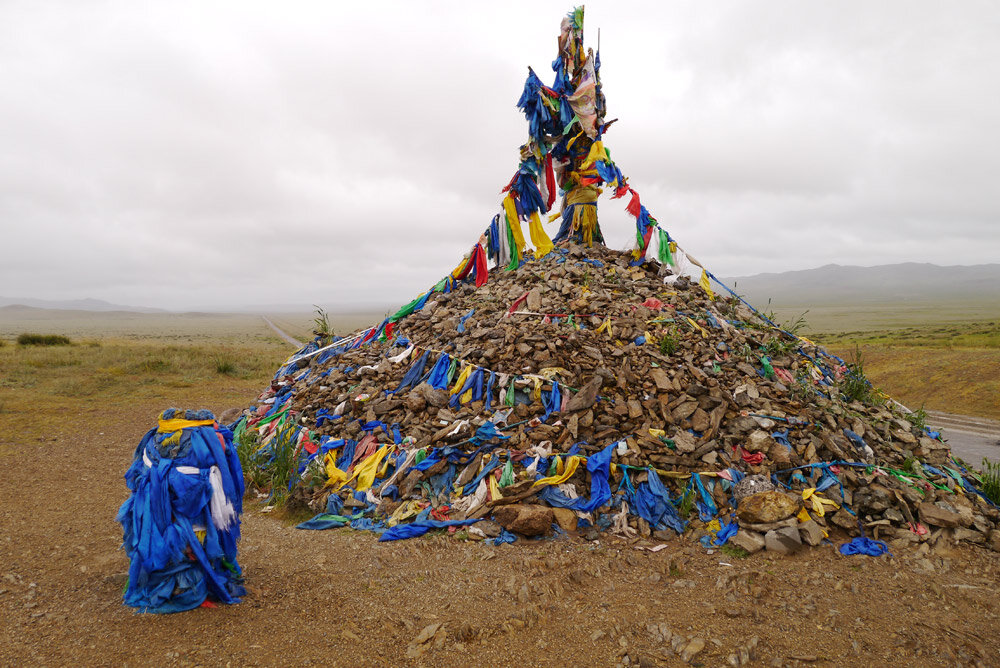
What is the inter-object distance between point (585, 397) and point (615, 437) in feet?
2.34

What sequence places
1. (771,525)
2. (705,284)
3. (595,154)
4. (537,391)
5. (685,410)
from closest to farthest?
(771,525)
(685,410)
(537,391)
(595,154)
(705,284)

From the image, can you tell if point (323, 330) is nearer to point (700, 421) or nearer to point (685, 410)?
point (685, 410)

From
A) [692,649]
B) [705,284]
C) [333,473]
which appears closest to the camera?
[692,649]

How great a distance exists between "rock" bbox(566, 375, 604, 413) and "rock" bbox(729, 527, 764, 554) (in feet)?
8.02

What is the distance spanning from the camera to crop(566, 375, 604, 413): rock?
Result: 7.22 meters

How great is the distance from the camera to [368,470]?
723 cm

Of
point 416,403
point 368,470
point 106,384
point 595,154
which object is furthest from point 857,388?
point 106,384

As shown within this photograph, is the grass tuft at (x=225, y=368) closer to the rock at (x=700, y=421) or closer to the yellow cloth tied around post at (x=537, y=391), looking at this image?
the yellow cloth tied around post at (x=537, y=391)

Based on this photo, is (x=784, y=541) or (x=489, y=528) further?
(x=489, y=528)

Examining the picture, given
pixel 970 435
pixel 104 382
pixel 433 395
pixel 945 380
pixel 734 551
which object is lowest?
pixel 970 435

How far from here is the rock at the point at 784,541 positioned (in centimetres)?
555

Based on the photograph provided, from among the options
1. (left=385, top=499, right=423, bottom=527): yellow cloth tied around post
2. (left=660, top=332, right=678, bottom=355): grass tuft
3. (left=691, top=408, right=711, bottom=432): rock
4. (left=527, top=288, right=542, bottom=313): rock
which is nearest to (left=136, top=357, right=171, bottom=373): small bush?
(left=527, top=288, right=542, bottom=313): rock

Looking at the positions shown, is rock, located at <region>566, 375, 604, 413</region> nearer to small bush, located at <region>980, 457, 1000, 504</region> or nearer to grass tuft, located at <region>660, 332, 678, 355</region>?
grass tuft, located at <region>660, 332, 678, 355</region>

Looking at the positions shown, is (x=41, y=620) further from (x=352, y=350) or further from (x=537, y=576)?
(x=352, y=350)
